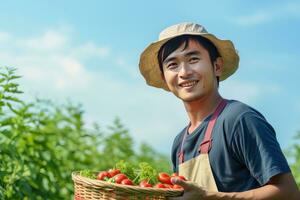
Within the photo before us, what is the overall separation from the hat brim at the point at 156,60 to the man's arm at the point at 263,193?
0.86m

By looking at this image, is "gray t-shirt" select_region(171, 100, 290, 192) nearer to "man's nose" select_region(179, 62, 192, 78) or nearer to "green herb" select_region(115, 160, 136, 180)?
"man's nose" select_region(179, 62, 192, 78)

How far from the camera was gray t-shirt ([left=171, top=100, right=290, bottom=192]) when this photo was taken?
318 cm

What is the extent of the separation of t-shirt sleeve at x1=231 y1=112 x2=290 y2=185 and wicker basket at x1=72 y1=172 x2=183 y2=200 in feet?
1.23

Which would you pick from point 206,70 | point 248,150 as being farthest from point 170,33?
point 248,150

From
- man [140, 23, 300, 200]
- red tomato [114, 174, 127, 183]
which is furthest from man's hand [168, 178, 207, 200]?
red tomato [114, 174, 127, 183]

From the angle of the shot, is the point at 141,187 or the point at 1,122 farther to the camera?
the point at 1,122

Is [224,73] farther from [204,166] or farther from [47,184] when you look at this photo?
[47,184]

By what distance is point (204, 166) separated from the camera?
3.39 m

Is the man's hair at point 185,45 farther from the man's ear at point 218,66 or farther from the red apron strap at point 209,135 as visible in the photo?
the red apron strap at point 209,135

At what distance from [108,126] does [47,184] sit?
2.09 meters

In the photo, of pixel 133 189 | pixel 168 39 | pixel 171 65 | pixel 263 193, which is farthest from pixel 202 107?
pixel 133 189

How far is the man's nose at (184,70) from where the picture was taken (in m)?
3.52

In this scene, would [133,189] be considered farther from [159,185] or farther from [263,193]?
[263,193]

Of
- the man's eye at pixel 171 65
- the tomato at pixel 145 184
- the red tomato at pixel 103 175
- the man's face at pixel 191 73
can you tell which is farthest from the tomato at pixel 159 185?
the man's eye at pixel 171 65
